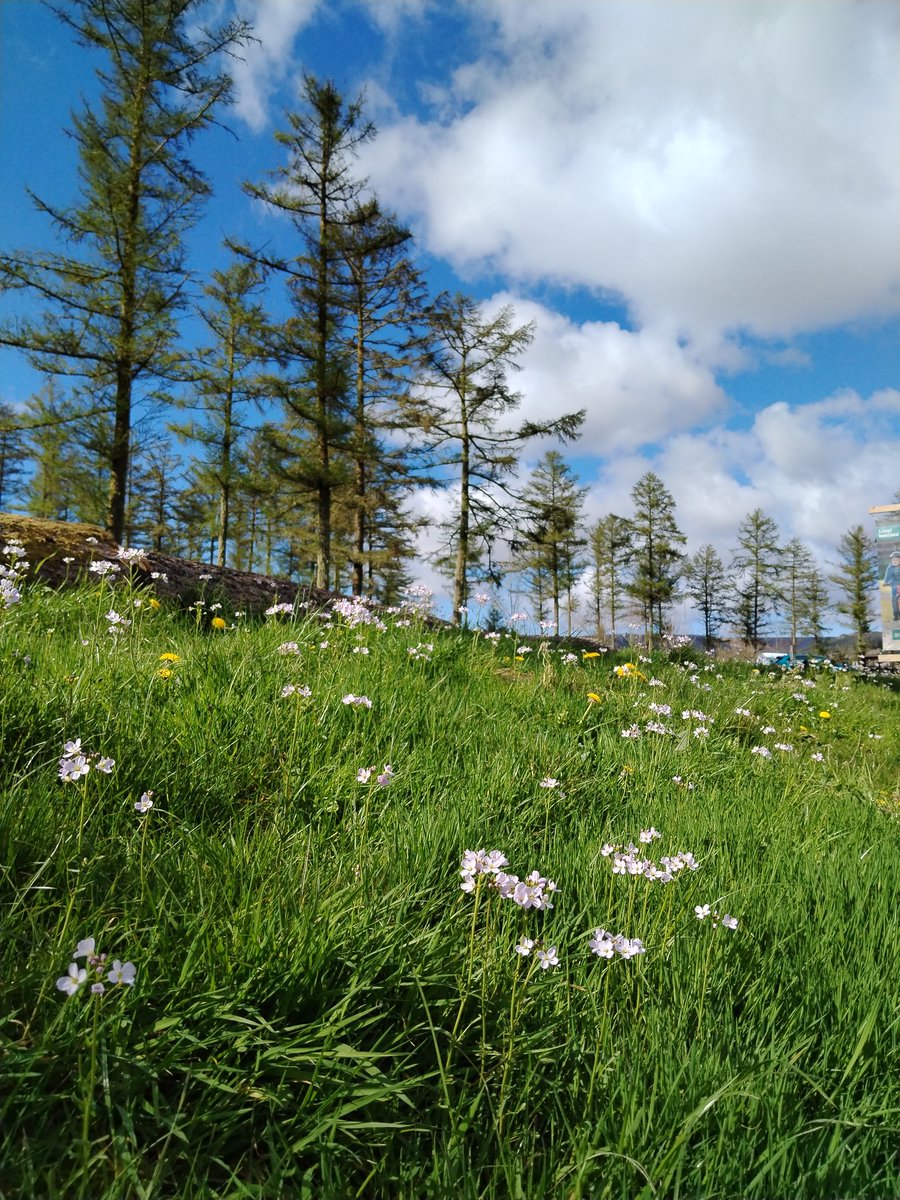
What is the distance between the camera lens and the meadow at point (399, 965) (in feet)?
3.51

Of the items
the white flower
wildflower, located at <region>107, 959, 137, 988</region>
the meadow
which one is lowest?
the meadow

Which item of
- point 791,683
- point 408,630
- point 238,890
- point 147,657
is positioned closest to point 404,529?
point 791,683

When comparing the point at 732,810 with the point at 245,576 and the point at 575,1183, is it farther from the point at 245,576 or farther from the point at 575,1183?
the point at 245,576

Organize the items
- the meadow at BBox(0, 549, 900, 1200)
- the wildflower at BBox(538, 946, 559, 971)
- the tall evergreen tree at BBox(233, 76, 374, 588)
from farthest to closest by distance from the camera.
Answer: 1. the tall evergreen tree at BBox(233, 76, 374, 588)
2. the wildflower at BBox(538, 946, 559, 971)
3. the meadow at BBox(0, 549, 900, 1200)

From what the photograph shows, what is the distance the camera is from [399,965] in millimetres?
1432

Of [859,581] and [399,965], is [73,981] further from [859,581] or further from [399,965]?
[859,581]

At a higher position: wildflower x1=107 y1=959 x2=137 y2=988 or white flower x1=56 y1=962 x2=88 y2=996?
wildflower x1=107 y1=959 x2=137 y2=988

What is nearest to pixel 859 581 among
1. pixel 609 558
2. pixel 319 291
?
pixel 609 558

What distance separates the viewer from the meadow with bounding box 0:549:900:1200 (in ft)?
3.51

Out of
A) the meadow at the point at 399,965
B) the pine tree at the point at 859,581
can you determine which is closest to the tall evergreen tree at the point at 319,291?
the meadow at the point at 399,965

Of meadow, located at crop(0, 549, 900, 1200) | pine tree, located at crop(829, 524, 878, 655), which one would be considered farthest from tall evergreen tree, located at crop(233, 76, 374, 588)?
pine tree, located at crop(829, 524, 878, 655)

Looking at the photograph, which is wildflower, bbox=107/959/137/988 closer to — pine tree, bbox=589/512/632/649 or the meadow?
the meadow

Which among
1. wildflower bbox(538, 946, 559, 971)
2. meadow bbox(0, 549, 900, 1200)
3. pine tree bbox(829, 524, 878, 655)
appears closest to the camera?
meadow bbox(0, 549, 900, 1200)

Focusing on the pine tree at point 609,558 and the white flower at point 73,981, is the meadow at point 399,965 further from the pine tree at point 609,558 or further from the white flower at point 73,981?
the pine tree at point 609,558
